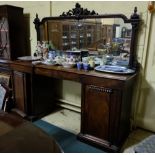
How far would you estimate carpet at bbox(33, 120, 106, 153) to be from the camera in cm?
211

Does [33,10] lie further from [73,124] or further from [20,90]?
[73,124]

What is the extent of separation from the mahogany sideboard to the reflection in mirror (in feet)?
1.44

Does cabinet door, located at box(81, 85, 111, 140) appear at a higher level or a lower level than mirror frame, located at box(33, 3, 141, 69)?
lower

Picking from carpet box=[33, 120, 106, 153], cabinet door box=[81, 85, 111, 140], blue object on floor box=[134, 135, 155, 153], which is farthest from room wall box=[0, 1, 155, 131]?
blue object on floor box=[134, 135, 155, 153]

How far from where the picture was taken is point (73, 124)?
271cm

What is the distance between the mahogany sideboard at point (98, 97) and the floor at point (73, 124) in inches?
3.8

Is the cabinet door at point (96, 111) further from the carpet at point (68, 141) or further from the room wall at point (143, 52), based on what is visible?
the room wall at point (143, 52)

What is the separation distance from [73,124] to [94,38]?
1317mm

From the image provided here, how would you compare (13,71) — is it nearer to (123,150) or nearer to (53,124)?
(53,124)

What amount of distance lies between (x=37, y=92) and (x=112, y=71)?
1265mm

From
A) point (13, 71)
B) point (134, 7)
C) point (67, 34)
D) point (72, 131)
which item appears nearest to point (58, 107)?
point (72, 131)

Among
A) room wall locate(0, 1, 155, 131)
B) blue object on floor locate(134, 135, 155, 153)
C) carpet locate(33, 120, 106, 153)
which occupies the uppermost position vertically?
room wall locate(0, 1, 155, 131)

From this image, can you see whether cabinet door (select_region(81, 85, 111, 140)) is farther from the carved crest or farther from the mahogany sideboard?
the carved crest

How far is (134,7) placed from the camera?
225 centimetres
